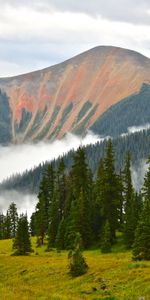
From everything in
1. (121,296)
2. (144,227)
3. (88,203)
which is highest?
(88,203)

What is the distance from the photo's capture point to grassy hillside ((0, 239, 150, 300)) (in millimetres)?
30453

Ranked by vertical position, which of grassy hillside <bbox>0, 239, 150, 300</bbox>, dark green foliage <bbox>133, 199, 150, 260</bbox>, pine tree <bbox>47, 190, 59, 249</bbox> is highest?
pine tree <bbox>47, 190, 59, 249</bbox>

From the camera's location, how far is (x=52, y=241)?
73.9 meters

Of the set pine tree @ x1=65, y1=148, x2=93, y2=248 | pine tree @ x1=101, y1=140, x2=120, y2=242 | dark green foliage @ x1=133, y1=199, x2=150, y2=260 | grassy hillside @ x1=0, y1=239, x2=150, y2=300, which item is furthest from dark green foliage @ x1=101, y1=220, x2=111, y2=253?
dark green foliage @ x1=133, y1=199, x2=150, y2=260

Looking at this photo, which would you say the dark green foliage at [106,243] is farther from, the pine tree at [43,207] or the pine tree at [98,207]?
the pine tree at [43,207]

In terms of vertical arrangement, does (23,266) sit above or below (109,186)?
below

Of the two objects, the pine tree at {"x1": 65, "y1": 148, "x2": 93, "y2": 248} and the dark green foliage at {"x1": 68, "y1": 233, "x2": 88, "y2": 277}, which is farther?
the pine tree at {"x1": 65, "y1": 148, "x2": 93, "y2": 248}

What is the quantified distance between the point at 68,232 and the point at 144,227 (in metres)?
25.1

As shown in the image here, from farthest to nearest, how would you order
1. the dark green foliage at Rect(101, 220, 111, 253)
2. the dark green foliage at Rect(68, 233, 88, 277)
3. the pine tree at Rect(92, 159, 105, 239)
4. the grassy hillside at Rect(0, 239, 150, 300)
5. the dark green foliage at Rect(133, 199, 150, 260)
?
the pine tree at Rect(92, 159, 105, 239)
the dark green foliage at Rect(101, 220, 111, 253)
the dark green foliage at Rect(133, 199, 150, 260)
the dark green foliage at Rect(68, 233, 88, 277)
the grassy hillside at Rect(0, 239, 150, 300)

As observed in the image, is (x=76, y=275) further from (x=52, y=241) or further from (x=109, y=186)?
(x=52, y=241)

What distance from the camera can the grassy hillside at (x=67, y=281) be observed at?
30.5m

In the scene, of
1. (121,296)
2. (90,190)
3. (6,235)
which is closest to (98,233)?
(90,190)

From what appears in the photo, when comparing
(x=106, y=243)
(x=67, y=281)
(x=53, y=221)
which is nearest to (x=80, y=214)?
(x=106, y=243)

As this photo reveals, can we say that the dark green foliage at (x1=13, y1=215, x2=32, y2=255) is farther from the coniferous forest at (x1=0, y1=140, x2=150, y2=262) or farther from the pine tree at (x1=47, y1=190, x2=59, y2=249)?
the pine tree at (x1=47, y1=190, x2=59, y2=249)
